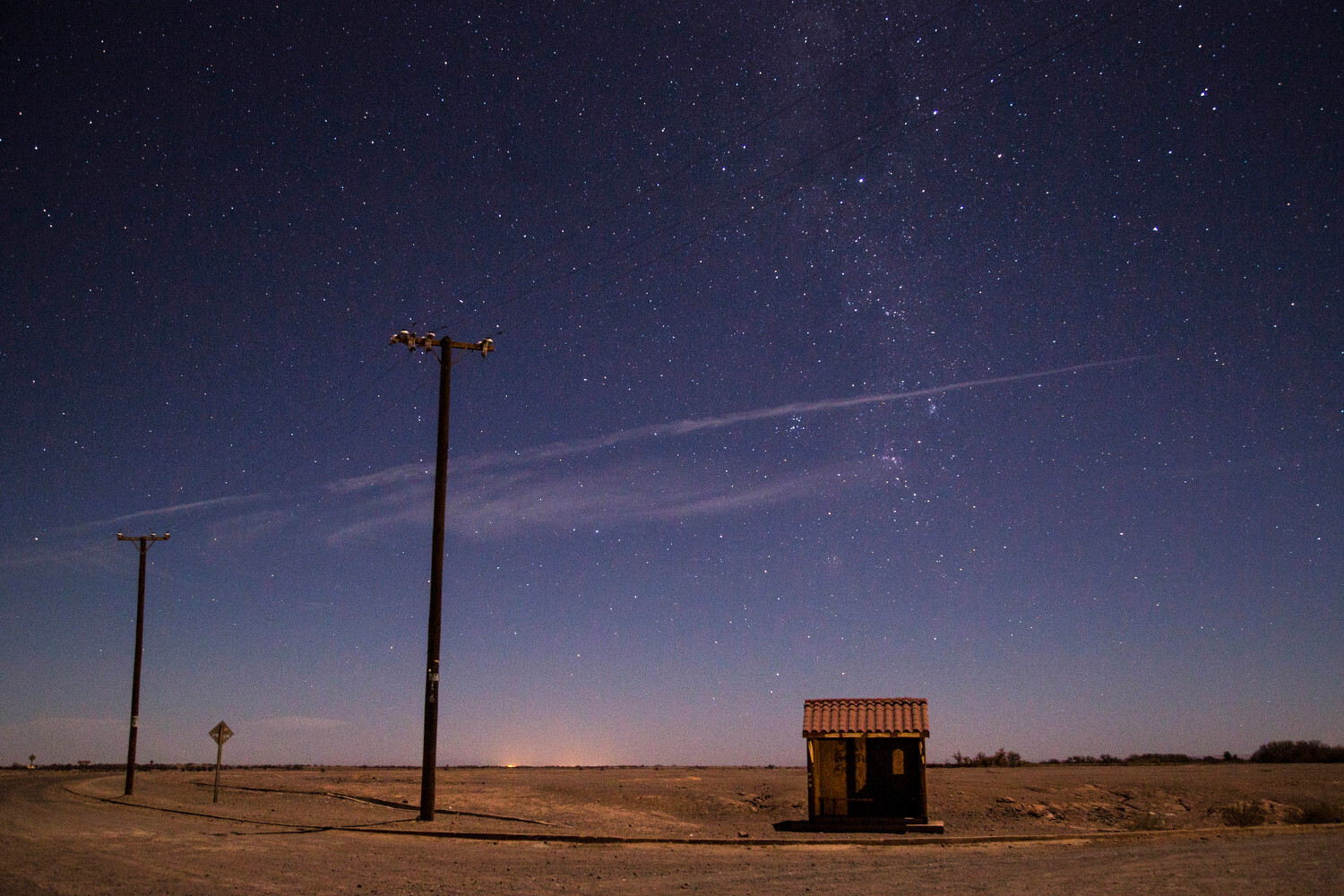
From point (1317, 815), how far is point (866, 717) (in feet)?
46.8

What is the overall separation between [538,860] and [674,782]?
27.8 m

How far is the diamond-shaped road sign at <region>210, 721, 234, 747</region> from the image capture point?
1134 inches

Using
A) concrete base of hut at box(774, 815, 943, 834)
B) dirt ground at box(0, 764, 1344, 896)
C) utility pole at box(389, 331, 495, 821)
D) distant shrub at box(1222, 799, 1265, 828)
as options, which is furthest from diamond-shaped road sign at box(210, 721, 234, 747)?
distant shrub at box(1222, 799, 1265, 828)

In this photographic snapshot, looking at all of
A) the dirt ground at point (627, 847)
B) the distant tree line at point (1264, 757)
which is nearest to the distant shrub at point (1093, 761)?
the distant tree line at point (1264, 757)

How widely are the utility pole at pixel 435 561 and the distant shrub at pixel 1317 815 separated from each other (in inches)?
836

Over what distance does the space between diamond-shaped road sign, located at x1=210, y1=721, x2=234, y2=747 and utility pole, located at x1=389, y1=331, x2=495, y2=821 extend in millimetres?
10177

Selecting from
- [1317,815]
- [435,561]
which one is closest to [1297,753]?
[1317,815]

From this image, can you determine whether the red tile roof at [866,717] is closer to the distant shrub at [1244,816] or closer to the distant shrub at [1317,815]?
the distant shrub at [1244,816]

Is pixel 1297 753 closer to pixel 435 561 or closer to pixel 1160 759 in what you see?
pixel 1160 759

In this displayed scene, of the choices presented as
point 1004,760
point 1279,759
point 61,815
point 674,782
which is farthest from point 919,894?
point 1279,759

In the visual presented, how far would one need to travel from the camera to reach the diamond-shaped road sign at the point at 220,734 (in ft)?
94.5

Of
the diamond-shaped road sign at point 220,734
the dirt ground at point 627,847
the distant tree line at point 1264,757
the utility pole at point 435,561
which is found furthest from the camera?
the distant tree line at point 1264,757

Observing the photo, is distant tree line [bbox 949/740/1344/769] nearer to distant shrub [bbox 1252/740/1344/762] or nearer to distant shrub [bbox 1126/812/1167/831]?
distant shrub [bbox 1252/740/1344/762]

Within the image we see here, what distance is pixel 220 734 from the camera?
2881 cm
